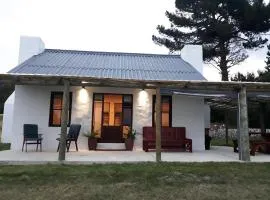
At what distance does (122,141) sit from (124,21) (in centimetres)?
1051

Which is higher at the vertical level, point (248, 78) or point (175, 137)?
point (248, 78)

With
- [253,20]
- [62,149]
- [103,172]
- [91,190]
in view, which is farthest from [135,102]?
[253,20]

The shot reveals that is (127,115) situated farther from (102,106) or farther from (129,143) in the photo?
(129,143)

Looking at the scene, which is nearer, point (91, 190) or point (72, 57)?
point (91, 190)

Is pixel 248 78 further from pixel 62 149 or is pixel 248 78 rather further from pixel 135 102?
pixel 62 149

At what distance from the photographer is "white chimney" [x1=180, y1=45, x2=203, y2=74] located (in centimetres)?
1388

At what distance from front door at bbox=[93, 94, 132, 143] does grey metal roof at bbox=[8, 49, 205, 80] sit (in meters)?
0.96

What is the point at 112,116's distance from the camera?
38.8ft

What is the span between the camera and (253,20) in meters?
23.2

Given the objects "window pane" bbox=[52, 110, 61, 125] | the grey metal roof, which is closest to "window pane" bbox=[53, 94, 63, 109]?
"window pane" bbox=[52, 110, 61, 125]

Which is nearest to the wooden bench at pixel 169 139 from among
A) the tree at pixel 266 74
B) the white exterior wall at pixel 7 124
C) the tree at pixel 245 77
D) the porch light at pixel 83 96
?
the porch light at pixel 83 96

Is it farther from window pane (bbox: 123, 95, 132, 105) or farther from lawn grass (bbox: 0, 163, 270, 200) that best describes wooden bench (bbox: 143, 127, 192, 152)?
lawn grass (bbox: 0, 163, 270, 200)

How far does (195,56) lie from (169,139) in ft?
16.2

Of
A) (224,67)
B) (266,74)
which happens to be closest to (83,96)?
(224,67)
